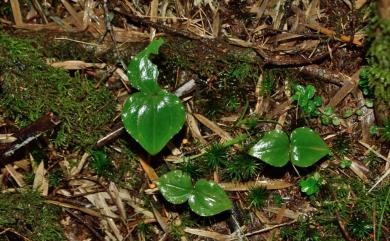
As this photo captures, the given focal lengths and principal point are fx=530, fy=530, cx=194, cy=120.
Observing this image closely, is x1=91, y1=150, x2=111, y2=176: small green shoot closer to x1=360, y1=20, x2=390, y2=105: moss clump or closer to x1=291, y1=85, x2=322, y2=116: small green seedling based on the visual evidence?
x1=291, y1=85, x2=322, y2=116: small green seedling

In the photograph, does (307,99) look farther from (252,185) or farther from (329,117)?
(252,185)

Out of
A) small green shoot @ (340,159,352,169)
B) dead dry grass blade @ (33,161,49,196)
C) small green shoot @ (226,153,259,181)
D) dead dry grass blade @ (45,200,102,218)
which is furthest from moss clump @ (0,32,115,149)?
small green shoot @ (340,159,352,169)

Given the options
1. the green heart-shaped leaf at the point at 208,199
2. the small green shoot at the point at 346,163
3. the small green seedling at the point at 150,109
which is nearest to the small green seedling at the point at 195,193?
the green heart-shaped leaf at the point at 208,199

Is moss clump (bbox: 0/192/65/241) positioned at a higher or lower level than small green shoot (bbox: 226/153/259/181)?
lower

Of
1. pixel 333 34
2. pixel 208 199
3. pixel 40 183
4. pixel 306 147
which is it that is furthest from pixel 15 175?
pixel 333 34

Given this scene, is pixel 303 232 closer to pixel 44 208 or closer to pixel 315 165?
pixel 315 165

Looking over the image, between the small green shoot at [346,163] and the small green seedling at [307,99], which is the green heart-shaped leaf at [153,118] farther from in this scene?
the small green shoot at [346,163]
